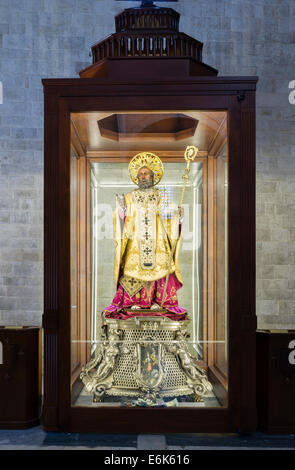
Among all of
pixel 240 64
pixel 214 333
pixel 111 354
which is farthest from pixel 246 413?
pixel 240 64

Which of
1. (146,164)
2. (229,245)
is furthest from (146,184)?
(229,245)

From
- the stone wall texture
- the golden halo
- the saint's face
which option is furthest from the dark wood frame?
the stone wall texture

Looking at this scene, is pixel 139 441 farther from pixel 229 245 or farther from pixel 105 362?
pixel 229 245

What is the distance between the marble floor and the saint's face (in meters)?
1.91

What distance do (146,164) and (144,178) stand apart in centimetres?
11

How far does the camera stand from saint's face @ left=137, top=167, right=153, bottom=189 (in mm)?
3483

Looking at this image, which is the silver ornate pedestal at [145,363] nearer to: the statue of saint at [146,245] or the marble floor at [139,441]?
the statue of saint at [146,245]

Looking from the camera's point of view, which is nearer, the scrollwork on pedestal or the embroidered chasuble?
the scrollwork on pedestal

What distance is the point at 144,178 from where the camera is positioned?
11.5ft

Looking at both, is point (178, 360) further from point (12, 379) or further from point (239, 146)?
point (239, 146)

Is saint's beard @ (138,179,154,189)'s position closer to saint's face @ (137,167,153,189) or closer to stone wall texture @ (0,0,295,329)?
saint's face @ (137,167,153,189)

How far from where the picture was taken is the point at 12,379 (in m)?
3.32

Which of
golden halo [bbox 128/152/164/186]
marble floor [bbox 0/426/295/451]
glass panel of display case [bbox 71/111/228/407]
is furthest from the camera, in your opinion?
golden halo [bbox 128/152/164/186]
